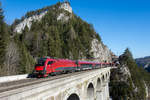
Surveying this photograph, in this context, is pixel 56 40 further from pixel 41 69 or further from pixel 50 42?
pixel 41 69

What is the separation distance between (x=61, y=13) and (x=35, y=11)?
3611 centimetres

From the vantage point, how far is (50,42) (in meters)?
62.1

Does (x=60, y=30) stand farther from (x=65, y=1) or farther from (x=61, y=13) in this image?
(x=65, y=1)

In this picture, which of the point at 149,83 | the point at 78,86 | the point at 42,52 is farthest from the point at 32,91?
the point at 149,83

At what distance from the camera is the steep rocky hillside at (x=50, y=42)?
4119 cm

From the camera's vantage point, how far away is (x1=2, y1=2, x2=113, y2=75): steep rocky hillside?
4119 cm

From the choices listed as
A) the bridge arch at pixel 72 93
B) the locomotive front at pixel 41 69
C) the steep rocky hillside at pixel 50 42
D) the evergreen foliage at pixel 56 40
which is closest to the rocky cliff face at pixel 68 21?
the steep rocky hillside at pixel 50 42

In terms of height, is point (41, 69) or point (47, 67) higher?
point (47, 67)

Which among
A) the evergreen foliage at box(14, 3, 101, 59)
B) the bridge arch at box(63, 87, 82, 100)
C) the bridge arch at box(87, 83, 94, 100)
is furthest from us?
the evergreen foliage at box(14, 3, 101, 59)

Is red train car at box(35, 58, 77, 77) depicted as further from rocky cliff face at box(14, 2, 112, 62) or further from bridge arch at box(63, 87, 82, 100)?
rocky cliff face at box(14, 2, 112, 62)

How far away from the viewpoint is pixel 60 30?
9125cm

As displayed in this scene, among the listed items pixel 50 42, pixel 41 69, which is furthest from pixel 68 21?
pixel 41 69

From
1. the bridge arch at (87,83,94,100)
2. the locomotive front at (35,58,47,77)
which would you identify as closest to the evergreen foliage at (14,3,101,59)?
the bridge arch at (87,83,94,100)

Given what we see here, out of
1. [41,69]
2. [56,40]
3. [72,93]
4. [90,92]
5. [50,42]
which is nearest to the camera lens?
[72,93]
